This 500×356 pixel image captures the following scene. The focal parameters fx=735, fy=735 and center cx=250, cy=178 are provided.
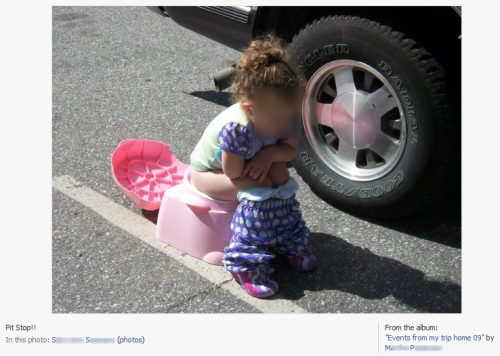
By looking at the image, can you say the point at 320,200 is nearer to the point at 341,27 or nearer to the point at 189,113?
the point at 341,27

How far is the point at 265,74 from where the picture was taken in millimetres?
2984

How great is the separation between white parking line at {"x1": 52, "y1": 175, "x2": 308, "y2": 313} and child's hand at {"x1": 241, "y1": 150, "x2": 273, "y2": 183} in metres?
0.46

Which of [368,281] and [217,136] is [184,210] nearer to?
[217,136]

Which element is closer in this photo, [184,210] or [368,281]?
[368,281]

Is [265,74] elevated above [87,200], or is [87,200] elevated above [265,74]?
[265,74]

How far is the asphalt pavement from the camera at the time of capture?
3.06 metres

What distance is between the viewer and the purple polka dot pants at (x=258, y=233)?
311 cm

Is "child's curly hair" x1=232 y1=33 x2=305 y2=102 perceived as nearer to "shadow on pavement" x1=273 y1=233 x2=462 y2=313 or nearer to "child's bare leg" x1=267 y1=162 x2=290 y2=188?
"child's bare leg" x1=267 y1=162 x2=290 y2=188

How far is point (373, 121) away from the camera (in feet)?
11.4

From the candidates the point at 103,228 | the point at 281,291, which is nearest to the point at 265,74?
the point at 281,291

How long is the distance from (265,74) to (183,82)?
257 cm

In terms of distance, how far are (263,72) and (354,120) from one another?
73cm

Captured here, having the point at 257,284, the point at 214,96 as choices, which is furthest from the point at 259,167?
the point at 214,96

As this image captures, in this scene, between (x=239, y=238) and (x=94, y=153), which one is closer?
(x=239, y=238)
